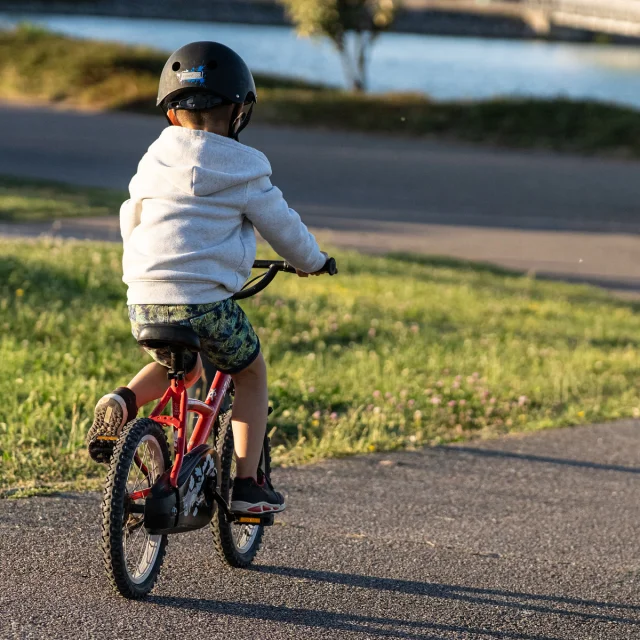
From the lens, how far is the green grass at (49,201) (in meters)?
12.9

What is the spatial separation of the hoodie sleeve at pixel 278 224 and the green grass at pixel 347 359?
168 cm

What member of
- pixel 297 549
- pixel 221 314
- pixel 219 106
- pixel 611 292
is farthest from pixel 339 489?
pixel 611 292

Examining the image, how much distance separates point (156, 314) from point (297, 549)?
50.1 inches

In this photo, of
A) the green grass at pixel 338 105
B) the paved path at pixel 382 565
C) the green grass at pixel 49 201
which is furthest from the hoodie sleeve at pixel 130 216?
the green grass at pixel 338 105

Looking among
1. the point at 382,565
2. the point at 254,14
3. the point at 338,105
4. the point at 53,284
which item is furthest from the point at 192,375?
the point at 254,14

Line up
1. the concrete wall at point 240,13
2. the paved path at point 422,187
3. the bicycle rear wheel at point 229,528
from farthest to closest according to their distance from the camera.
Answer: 1. the concrete wall at point 240,13
2. the paved path at point 422,187
3. the bicycle rear wheel at point 229,528

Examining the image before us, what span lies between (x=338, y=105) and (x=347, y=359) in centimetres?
1787

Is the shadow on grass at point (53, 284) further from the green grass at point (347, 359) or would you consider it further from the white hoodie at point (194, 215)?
the white hoodie at point (194, 215)

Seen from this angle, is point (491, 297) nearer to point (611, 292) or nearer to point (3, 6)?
point (611, 292)

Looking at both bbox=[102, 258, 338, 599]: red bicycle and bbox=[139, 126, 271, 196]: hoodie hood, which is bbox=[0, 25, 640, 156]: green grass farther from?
bbox=[139, 126, 271, 196]: hoodie hood

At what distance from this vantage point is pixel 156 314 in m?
3.46

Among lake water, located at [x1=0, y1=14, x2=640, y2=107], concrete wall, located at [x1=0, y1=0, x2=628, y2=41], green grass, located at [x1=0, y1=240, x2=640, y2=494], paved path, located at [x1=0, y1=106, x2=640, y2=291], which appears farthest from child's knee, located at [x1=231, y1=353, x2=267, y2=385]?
concrete wall, located at [x1=0, y1=0, x2=628, y2=41]

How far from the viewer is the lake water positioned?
43.2 meters

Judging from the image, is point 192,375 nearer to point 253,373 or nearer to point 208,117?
point 253,373
